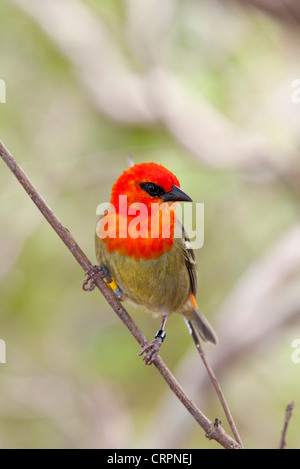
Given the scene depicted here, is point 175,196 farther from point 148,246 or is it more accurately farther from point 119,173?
point 119,173

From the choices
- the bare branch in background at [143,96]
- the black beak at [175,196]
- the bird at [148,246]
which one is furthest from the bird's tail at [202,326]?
the bare branch in background at [143,96]

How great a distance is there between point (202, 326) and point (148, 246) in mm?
1017

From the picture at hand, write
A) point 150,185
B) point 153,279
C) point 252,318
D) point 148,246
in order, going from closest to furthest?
point 150,185, point 148,246, point 153,279, point 252,318

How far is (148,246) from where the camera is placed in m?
3.02

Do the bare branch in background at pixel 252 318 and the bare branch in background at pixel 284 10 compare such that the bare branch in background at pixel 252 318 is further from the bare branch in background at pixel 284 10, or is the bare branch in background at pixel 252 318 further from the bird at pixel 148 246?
the bare branch in background at pixel 284 10

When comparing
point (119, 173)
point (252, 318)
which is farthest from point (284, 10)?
point (252, 318)

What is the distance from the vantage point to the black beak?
107 inches

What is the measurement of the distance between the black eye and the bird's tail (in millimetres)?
1225

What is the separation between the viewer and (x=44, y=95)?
699 centimetres

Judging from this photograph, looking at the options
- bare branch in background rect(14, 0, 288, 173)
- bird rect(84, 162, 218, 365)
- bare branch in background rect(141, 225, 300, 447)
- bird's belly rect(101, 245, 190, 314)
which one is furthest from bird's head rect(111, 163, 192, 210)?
bare branch in background rect(14, 0, 288, 173)

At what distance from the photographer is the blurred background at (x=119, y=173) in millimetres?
5504

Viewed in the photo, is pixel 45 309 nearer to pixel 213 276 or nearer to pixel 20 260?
pixel 20 260

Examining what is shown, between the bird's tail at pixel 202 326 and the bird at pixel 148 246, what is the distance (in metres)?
0.09
